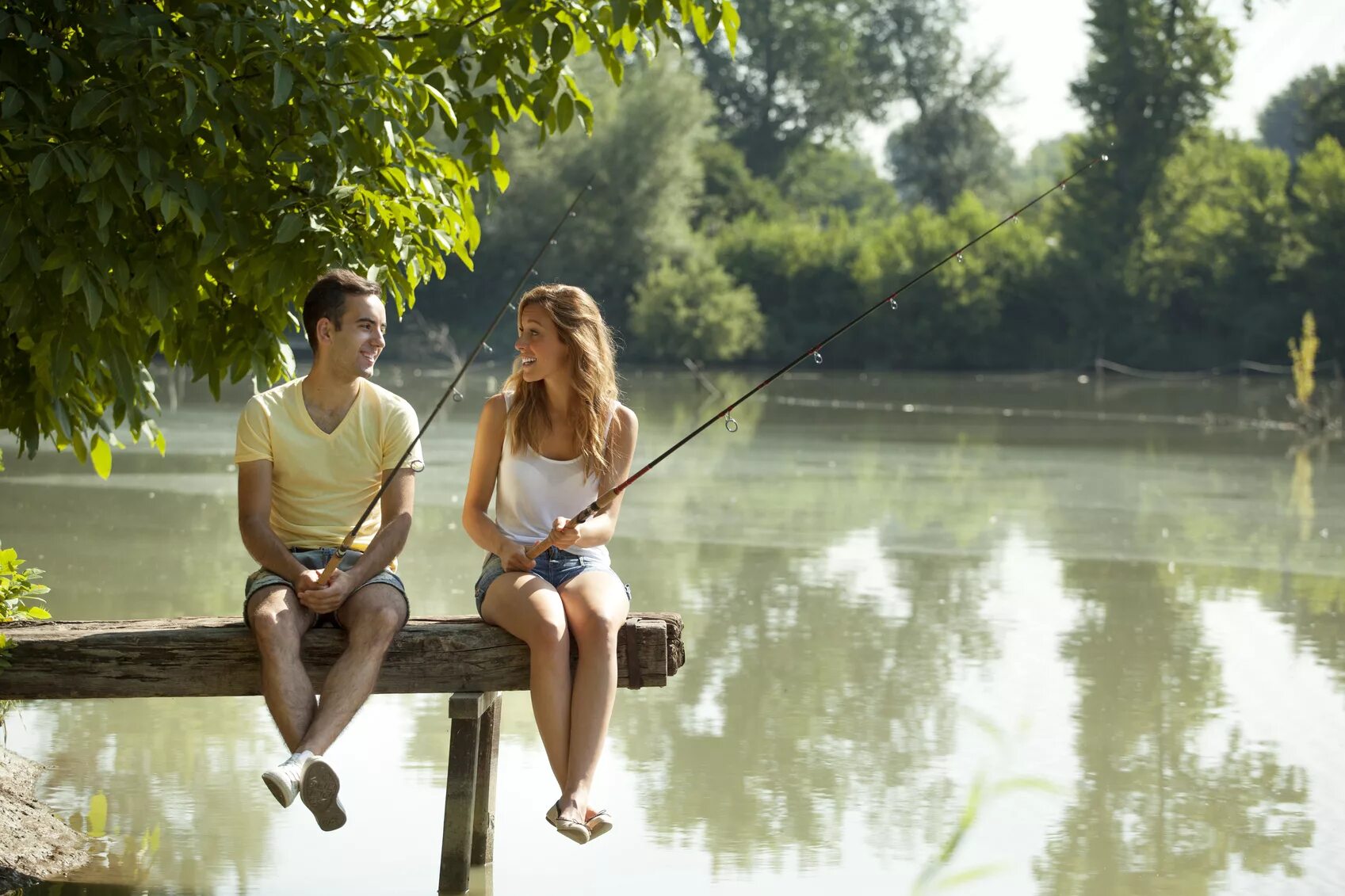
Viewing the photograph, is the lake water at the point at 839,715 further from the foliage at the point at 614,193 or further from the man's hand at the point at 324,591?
the foliage at the point at 614,193

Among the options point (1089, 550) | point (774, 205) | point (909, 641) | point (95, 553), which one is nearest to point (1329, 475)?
point (1089, 550)

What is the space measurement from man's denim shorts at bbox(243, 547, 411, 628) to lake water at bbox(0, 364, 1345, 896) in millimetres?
836

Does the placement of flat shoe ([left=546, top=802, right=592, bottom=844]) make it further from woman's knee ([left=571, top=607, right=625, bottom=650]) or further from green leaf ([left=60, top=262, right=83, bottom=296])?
green leaf ([left=60, top=262, right=83, bottom=296])

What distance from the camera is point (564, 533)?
4199 mm

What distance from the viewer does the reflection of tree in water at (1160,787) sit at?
499 cm

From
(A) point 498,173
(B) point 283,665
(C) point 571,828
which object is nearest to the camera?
(C) point 571,828

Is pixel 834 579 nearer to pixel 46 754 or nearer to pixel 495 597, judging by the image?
pixel 46 754

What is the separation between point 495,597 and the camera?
→ 4.15 meters

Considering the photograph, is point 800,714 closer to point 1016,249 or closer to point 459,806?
point 459,806

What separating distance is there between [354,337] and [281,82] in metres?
0.61

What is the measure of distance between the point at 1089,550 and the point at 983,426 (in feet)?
42.7

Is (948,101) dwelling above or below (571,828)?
above

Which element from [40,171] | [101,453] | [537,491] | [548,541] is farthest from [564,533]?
[101,453]

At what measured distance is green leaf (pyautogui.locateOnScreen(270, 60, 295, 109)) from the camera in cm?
407
